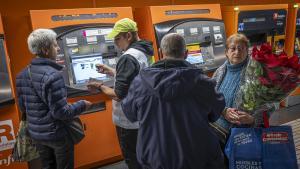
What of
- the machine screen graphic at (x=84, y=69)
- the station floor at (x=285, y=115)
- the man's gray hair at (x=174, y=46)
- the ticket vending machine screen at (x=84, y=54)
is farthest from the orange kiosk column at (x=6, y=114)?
the station floor at (x=285, y=115)

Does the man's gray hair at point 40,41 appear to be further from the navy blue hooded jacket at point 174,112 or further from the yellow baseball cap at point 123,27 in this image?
the navy blue hooded jacket at point 174,112

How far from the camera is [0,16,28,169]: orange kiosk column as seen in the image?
2.58 metres

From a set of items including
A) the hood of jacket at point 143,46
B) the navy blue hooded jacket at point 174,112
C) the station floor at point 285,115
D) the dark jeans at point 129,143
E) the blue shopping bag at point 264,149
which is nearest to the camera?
the navy blue hooded jacket at point 174,112

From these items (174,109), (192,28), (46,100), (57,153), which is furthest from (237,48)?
(192,28)

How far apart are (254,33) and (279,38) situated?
584mm

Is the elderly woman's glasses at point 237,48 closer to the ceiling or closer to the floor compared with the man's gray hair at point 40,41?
closer to the floor

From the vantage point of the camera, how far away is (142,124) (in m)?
1.72

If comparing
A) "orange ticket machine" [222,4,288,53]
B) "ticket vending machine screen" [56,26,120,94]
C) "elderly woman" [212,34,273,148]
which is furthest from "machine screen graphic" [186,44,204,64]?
"elderly woman" [212,34,273,148]

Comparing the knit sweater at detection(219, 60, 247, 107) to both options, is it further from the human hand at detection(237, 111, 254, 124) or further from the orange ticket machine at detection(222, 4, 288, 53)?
the orange ticket machine at detection(222, 4, 288, 53)

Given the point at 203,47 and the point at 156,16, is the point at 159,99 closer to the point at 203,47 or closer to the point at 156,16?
the point at 156,16

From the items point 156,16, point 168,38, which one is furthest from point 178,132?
point 156,16

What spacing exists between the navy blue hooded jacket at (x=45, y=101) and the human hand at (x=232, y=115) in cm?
107

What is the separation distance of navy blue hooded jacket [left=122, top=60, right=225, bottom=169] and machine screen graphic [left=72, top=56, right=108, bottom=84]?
1445 millimetres

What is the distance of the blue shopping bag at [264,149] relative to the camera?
192cm
